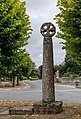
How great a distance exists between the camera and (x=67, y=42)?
13469mm

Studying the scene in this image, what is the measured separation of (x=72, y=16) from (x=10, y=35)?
9.96 ft

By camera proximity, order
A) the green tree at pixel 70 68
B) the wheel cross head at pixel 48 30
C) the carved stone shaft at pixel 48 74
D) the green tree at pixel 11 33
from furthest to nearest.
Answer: the green tree at pixel 70 68, the green tree at pixel 11 33, the wheel cross head at pixel 48 30, the carved stone shaft at pixel 48 74

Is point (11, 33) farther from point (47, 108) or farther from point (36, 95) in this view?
point (36, 95)

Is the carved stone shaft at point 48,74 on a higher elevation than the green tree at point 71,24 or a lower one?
lower

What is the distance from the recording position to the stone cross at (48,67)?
11.9 metres

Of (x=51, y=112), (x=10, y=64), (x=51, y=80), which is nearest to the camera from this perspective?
(x=51, y=112)

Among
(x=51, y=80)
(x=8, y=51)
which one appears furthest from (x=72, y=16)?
(x=8, y=51)

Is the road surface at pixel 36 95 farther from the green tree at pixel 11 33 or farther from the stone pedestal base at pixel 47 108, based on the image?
the stone pedestal base at pixel 47 108

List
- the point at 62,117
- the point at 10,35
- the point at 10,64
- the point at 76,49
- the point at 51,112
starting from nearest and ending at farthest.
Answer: the point at 62,117 < the point at 51,112 < the point at 76,49 < the point at 10,35 < the point at 10,64

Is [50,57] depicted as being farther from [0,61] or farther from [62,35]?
[0,61]

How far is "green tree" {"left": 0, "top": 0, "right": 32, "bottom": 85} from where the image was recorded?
→ 14.1 metres

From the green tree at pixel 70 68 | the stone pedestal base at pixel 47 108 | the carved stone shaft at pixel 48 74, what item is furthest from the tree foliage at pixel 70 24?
the green tree at pixel 70 68

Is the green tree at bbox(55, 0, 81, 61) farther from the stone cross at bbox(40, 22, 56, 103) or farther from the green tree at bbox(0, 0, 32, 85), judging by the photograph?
the green tree at bbox(0, 0, 32, 85)

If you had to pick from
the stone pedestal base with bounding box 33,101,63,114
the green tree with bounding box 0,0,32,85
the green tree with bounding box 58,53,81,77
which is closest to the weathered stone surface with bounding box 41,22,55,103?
the stone pedestal base with bounding box 33,101,63,114
